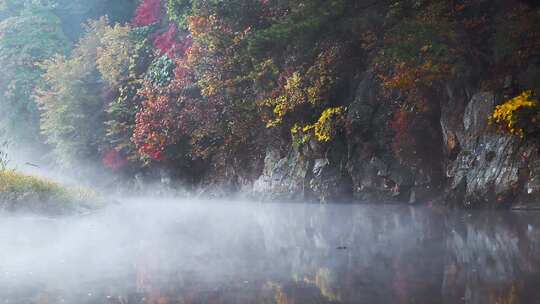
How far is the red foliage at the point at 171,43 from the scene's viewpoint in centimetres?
2731

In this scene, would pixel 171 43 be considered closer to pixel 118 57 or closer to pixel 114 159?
pixel 118 57

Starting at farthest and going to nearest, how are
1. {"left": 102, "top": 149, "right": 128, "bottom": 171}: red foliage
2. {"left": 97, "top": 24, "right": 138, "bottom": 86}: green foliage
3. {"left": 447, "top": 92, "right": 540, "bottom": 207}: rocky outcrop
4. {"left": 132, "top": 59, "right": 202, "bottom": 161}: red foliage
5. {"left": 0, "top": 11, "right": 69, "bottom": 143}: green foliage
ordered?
1. {"left": 0, "top": 11, "right": 69, "bottom": 143}: green foliage
2. {"left": 102, "top": 149, "right": 128, "bottom": 171}: red foliage
3. {"left": 97, "top": 24, "right": 138, "bottom": 86}: green foliage
4. {"left": 132, "top": 59, "right": 202, "bottom": 161}: red foliage
5. {"left": 447, "top": 92, "right": 540, "bottom": 207}: rocky outcrop

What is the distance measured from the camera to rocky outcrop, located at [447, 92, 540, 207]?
1428 cm

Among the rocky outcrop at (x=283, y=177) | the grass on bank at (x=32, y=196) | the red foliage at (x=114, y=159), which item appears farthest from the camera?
the red foliage at (x=114, y=159)

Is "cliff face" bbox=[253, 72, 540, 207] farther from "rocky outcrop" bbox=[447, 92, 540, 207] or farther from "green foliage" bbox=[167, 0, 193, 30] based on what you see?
"green foliage" bbox=[167, 0, 193, 30]

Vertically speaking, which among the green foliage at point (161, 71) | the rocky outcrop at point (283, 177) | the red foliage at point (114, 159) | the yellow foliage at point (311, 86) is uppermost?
the green foliage at point (161, 71)

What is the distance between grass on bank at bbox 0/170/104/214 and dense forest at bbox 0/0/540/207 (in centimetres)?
640

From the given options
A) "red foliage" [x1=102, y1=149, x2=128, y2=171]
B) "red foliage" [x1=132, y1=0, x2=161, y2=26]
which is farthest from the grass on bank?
"red foliage" [x1=132, y1=0, x2=161, y2=26]

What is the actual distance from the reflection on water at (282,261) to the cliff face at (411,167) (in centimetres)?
123

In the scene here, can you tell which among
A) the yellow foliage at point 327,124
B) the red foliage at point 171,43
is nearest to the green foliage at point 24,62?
the red foliage at point 171,43

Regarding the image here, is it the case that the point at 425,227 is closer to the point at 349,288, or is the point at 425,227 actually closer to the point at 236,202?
the point at 349,288

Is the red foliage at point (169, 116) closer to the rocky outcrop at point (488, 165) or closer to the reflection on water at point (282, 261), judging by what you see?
the reflection on water at point (282, 261)

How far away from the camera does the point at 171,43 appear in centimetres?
2811

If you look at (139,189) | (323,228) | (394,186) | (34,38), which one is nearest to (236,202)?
(394,186)
